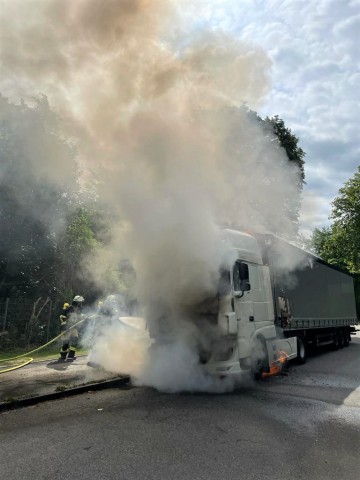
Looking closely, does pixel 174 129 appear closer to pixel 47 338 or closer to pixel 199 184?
pixel 199 184

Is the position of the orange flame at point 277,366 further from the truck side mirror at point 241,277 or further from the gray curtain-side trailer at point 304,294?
the truck side mirror at point 241,277

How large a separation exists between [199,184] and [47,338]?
8.99 m

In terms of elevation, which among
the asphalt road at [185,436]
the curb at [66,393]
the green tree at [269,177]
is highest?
the green tree at [269,177]

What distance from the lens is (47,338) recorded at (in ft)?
44.1

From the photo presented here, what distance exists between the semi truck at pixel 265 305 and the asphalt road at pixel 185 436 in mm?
783

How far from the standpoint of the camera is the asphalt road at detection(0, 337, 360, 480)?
3588mm

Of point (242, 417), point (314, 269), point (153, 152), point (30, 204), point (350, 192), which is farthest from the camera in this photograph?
point (350, 192)

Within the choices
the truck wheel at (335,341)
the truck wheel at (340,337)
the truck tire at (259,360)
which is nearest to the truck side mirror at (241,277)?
the truck tire at (259,360)

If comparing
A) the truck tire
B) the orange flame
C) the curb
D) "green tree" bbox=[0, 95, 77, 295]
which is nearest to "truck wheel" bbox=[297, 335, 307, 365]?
the orange flame

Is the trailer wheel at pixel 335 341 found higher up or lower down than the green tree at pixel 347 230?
lower down

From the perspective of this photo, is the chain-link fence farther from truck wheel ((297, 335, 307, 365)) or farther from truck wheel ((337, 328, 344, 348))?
truck wheel ((337, 328, 344, 348))

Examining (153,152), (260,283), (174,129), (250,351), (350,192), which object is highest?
(350,192)

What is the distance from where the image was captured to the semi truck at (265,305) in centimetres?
665

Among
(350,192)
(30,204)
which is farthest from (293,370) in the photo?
(350,192)
